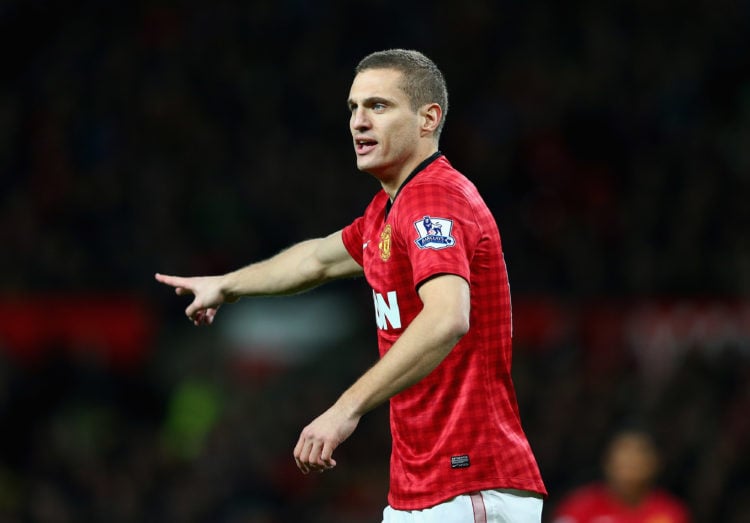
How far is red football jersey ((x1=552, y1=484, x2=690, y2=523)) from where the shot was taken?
26.1 ft

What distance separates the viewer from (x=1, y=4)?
50.4 feet

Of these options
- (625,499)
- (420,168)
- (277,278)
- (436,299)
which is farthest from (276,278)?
(625,499)

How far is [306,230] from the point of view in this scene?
1251 centimetres

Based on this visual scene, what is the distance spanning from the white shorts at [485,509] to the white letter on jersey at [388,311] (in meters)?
0.58

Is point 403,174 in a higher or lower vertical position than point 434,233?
higher

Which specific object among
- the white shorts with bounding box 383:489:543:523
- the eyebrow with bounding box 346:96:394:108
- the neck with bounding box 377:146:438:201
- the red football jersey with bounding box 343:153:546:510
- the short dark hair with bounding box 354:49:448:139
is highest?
the short dark hair with bounding box 354:49:448:139

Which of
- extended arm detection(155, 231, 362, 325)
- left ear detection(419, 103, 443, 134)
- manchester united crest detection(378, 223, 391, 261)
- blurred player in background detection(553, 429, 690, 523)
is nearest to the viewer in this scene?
manchester united crest detection(378, 223, 391, 261)

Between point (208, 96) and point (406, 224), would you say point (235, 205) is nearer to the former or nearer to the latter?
point (208, 96)

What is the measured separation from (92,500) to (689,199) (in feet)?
21.3

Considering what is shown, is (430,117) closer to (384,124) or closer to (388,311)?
(384,124)

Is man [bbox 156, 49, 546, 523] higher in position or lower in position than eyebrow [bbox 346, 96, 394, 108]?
lower

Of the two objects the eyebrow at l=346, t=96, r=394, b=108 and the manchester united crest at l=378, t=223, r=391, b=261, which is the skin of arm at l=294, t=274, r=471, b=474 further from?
the eyebrow at l=346, t=96, r=394, b=108

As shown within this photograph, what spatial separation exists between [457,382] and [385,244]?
50 centimetres

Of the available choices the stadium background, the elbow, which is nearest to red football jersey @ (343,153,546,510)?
the elbow
